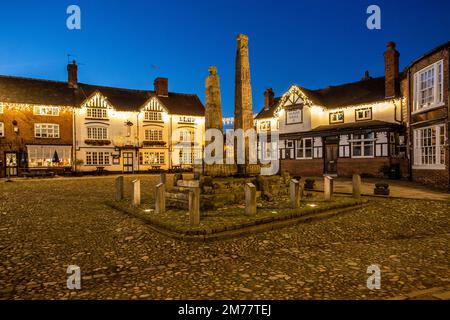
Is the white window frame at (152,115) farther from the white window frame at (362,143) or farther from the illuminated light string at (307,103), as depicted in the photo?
the white window frame at (362,143)

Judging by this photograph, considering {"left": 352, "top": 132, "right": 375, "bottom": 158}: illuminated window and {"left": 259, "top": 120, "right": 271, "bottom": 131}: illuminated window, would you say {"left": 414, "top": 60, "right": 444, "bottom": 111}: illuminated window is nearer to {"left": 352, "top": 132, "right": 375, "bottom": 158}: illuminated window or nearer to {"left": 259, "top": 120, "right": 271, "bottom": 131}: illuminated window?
{"left": 352, "top": 132, "right": 375, "bottom": 158}: illuminated window

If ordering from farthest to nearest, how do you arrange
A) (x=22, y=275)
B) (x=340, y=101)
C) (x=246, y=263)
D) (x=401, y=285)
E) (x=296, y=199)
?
1. (x=340, y=101)
2. (x=296, y=199)
3. (x=246, y=263)
4. (x=22, y=275)
5. (x=401, y=285)

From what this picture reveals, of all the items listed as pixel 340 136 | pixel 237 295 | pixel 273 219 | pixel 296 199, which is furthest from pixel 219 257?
pixel 340 136

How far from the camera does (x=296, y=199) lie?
31.2 ft

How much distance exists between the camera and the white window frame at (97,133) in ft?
112

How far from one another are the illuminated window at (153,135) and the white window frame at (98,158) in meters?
5.14

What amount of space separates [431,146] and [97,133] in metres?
32.2

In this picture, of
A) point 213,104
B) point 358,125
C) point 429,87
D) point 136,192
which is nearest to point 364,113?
point 358,125

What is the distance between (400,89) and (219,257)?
2473cm

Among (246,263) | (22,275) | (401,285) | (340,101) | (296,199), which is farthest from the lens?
(340,101)

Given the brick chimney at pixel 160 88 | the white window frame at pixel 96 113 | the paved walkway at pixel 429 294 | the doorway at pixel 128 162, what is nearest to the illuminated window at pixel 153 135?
the doorway at pixel 128 162

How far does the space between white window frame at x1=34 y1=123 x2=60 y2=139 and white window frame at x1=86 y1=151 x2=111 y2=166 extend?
12.5 ft

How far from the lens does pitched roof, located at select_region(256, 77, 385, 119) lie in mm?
26641
